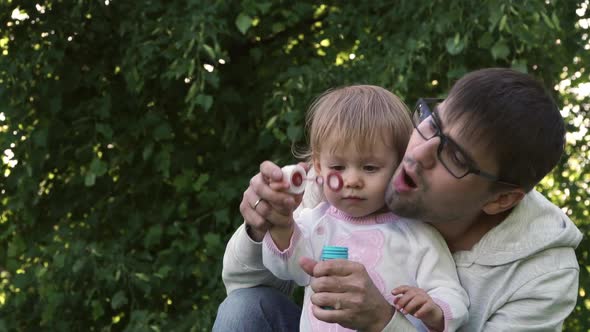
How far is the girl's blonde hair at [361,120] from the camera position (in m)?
2.19

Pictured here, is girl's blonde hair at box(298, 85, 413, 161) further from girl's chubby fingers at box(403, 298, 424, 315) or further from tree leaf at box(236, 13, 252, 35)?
tree leaf at box(236, 13, 252, 35)

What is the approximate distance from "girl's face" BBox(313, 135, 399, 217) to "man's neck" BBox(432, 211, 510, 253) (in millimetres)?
173

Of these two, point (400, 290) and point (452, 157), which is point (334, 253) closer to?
point (400, 290)

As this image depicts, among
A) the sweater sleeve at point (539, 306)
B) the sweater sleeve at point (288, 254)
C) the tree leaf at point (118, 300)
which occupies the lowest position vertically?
the tree leaf at point (118, 300)

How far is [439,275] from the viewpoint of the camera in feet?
7.06

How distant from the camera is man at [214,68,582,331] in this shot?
2.03 meters

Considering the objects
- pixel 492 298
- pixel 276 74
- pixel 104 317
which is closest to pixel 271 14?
pixel 276 74

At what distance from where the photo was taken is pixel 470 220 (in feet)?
7.35

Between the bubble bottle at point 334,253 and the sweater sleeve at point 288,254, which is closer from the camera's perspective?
the bubble bottle at point 334,253

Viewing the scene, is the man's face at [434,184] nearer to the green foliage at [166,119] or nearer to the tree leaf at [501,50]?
the tree leaf at [501,50]

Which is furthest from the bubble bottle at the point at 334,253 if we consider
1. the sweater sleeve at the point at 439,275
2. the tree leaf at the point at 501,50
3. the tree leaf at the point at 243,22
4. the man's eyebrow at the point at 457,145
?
the tree leaf at the point at 243,22

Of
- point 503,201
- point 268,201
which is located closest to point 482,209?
point 503,201

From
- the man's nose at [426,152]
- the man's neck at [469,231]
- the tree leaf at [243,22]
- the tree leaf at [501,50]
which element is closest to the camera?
the man's nose at [426,152]

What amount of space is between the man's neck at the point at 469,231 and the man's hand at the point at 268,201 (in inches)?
15.6
